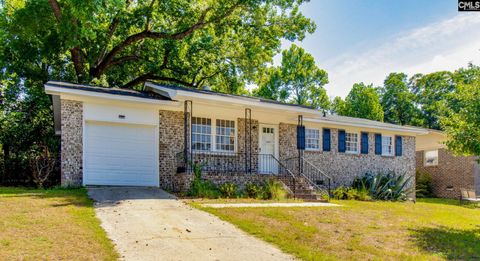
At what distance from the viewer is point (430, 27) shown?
14.5m

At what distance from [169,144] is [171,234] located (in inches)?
313

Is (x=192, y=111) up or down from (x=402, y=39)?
down

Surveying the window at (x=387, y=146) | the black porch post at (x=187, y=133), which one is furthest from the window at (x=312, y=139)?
the black porch post at (x=187, y=133)

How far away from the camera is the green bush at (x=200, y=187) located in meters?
12.6

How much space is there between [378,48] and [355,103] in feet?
53.1

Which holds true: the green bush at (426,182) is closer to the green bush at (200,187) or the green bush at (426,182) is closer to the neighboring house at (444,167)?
the neighboring house at (444,167)

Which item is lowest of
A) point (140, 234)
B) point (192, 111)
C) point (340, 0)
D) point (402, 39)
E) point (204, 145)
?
point (140, 234)

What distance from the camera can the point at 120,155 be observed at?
46.7 ft

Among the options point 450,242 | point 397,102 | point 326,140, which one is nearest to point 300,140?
point 326,140

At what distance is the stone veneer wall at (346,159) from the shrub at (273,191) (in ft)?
12.5

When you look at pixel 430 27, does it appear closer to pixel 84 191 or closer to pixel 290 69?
pixel 84 191

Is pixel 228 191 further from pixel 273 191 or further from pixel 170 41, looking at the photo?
pixel 170 41

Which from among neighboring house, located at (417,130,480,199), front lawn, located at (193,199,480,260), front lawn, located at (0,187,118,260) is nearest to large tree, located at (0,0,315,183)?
front lawn, located at (0,187,118,260)

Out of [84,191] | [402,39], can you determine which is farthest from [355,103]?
[84,191]
